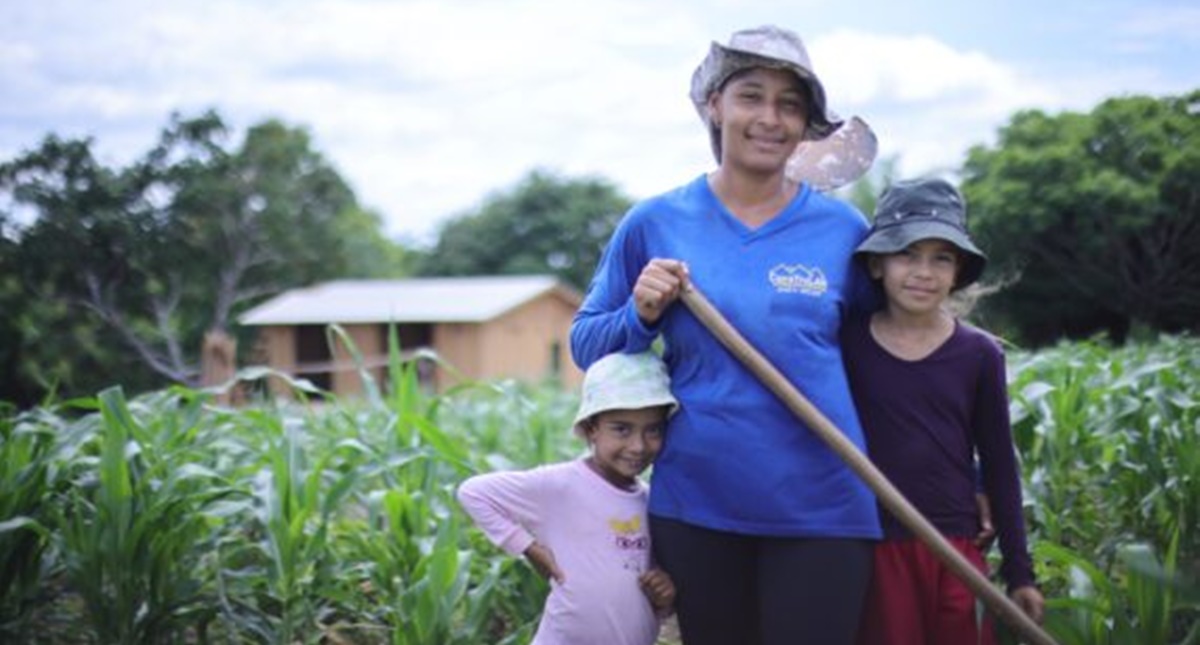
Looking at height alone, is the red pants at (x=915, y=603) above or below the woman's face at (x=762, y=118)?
below

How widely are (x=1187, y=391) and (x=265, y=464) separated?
282cm

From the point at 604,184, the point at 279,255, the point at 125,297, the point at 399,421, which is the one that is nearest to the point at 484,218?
the point at 604,184

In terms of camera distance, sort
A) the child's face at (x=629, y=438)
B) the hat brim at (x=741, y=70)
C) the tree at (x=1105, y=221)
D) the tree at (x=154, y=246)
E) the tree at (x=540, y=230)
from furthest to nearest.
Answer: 1. the tree at (x=540, y=230)
2. the tree at (x=154, y=246)
3. the tree at (x=1105, y=221)
4. the child's face at (x=629, y=438)
5. the hat brim at (x=741, y=70)

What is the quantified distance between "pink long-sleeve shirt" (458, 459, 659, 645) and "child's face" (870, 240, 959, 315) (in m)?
0.59

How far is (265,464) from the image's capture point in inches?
127

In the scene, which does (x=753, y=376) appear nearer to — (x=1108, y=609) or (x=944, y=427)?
(x=944, y=427)

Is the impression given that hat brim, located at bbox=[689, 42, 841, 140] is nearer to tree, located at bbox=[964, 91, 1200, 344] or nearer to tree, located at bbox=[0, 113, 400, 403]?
tree, located at bbox=[964, 91, 1200, 344]

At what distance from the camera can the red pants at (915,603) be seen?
6.04 feet

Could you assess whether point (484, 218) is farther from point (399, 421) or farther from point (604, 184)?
point (399, 421)

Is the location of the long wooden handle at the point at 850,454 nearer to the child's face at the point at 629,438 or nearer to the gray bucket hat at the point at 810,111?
the child's face at the point at 629,438

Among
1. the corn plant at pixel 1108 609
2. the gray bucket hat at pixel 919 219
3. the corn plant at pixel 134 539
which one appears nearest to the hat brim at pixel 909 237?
the gray bucket hat at pixel 919 219

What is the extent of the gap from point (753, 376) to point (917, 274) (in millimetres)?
347

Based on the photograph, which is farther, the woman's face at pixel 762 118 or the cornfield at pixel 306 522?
the cornfield at pixel 306 522

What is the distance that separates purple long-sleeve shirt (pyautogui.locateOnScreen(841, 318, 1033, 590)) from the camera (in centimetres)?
186
